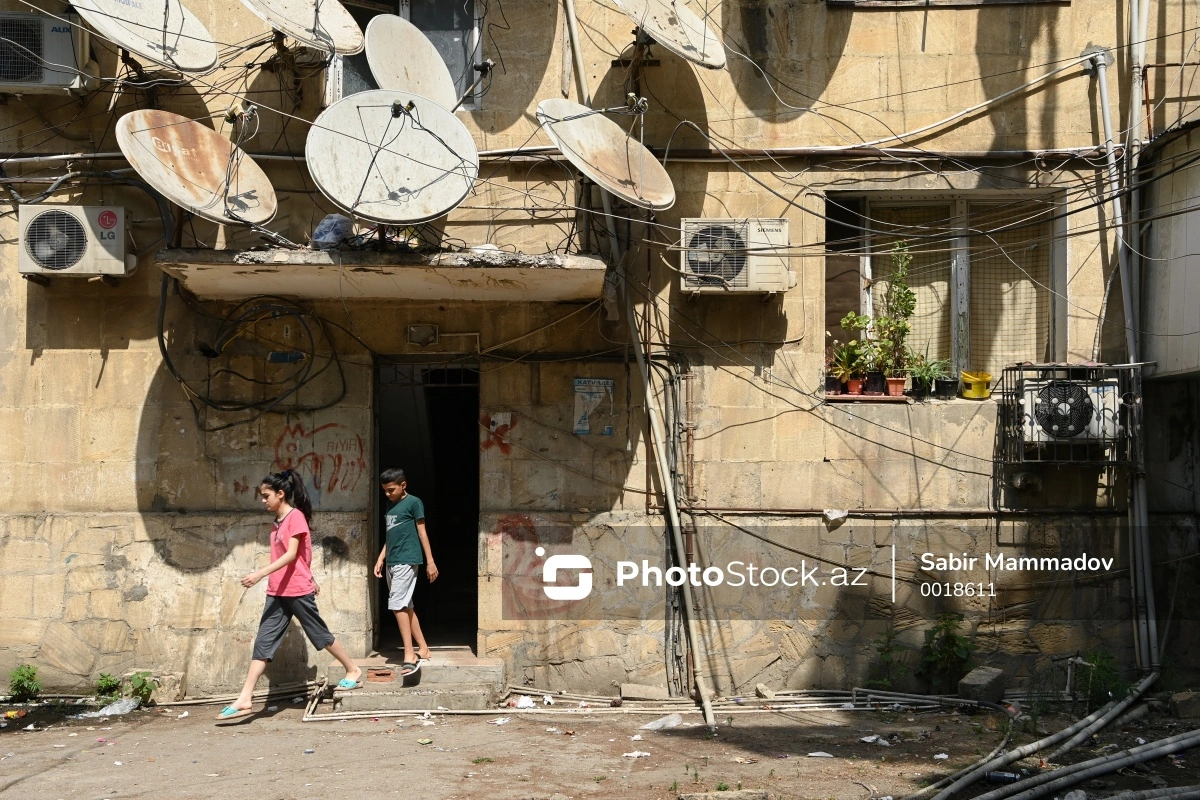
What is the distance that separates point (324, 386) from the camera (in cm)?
905

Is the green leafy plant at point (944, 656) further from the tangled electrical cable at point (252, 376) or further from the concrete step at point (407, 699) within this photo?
the tangled electrical cable at point (252, 376)

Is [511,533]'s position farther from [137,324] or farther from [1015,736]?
[1015,736]

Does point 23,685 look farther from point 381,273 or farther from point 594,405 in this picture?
point 594,405

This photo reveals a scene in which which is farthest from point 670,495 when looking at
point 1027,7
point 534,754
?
point 1027,7

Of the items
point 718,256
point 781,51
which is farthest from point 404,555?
point 781,51

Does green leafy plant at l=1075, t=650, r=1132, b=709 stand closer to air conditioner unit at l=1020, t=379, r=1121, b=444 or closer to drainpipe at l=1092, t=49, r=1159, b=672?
drainpipe at l=1092, t=49, r=1159, b=672

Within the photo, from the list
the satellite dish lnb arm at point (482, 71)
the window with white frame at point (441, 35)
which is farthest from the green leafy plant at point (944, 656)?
the window with white frame at point (441, 35)

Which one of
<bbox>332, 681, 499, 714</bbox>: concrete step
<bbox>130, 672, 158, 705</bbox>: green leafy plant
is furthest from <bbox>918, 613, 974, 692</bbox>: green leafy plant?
<bbox>130, 672, 158, 705</bbox>: green leafy plant

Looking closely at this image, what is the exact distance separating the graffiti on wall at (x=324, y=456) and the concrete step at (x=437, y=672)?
142 cm

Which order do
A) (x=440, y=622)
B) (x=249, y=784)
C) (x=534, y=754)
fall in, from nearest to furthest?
1. (x=249, y=784)
2. (x=534, y=754)
3. (x=440, y=622)

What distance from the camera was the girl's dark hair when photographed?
315 inches

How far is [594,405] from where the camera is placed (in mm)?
9102

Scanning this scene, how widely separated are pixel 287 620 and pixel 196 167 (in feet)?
11.2

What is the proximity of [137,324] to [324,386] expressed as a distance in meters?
1.61
